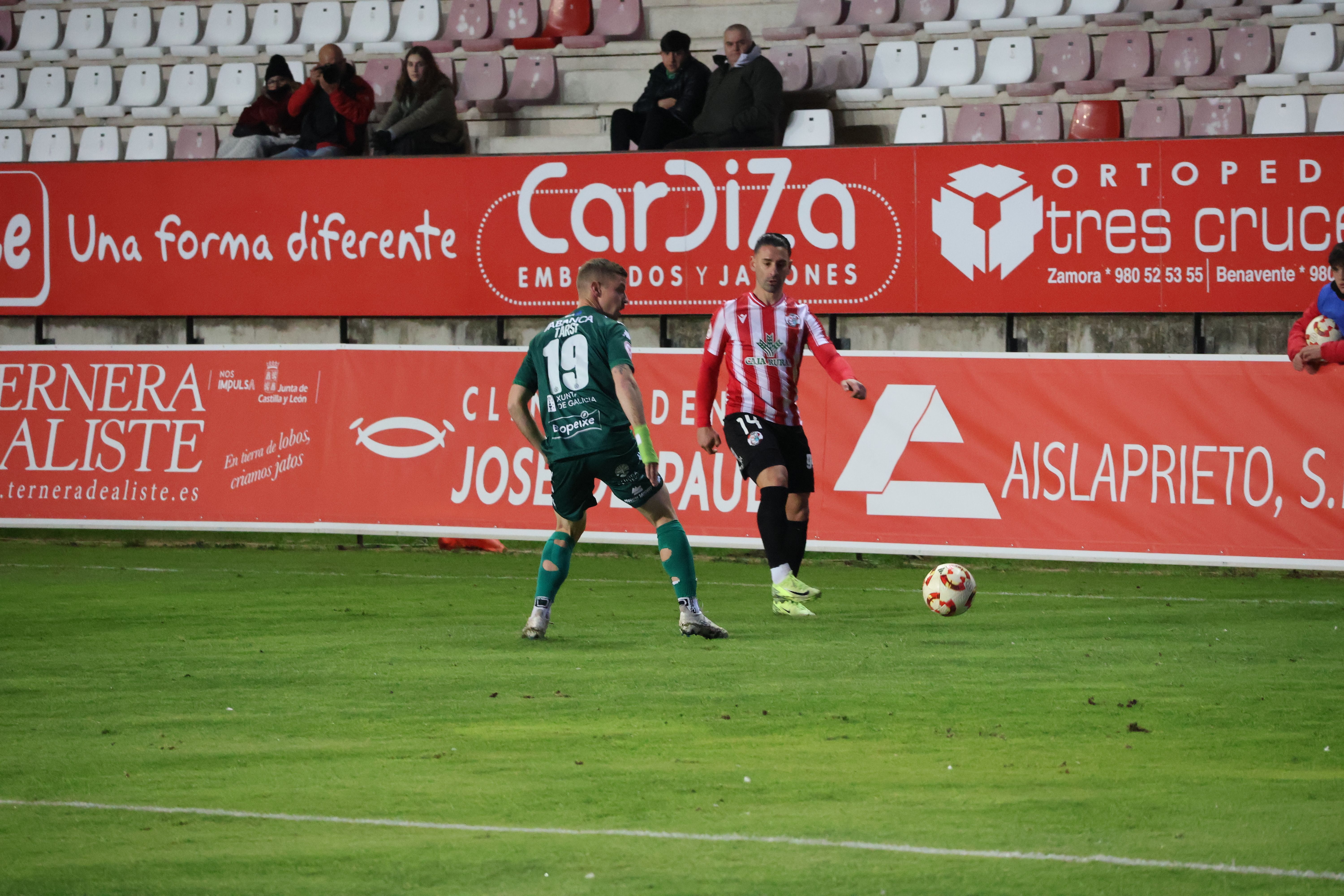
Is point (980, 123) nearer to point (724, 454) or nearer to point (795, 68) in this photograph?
point (795, 68)

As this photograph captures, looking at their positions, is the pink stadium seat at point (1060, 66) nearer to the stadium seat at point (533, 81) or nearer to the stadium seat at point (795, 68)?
the stadium seat at point (795, 68)

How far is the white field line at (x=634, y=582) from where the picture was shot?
1162 centimetres

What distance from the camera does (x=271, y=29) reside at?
67.7ft

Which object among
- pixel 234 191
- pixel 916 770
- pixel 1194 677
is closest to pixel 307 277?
pixel 234 191

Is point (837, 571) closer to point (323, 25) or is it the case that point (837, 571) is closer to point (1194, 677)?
point (1194, 677)

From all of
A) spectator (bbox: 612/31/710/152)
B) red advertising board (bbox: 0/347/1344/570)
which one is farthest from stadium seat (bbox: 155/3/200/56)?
spectator (bbox: 612/31/710/152)

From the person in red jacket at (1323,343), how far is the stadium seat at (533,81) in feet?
30.5

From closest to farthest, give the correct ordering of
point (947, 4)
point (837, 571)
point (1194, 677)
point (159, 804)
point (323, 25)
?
point (159, 804), point (1194, 677), point (837, 571), point (947, 4), point (323, 25)

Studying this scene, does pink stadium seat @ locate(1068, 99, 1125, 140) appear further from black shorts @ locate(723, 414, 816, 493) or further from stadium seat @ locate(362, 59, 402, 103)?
stadium seat @ locate(362, 59, 402, 103)

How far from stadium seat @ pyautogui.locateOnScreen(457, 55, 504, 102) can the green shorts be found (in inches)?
407

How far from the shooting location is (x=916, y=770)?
19.4 ft

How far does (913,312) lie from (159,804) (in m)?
10.4

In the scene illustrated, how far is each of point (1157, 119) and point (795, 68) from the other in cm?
364

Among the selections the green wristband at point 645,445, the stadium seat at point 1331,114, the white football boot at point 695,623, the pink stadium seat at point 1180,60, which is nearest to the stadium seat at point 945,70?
the pink stadium seat at point 1180,60
